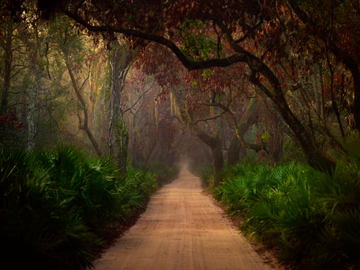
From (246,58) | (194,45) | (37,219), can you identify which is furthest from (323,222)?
(194,45)

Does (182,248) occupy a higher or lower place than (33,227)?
lower

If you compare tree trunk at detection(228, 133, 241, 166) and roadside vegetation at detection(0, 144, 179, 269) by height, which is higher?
tree trunk at detection(228, 133, 241, 166)

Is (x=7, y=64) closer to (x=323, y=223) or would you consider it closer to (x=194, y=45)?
(x=194, y=45)

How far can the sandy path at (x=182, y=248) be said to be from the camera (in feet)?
22.1

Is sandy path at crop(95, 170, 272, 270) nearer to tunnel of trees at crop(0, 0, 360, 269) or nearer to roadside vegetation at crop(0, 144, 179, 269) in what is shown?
roadside vegetation at crop(0, 144, 179, 269)

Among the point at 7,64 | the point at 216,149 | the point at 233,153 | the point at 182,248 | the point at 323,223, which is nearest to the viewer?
the point at 323,223

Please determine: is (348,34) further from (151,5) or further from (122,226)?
(122,226)

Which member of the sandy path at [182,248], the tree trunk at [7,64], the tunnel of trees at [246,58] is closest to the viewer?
the sandy path at [182,248]

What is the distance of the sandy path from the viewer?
6.72 meters

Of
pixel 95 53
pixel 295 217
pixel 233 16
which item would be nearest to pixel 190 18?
pixel 233 16

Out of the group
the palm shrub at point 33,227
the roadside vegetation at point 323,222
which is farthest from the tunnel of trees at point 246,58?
the palm shrub at point 33,227

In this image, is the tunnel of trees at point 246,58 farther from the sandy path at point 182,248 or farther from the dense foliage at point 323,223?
the sandy path at point 182,248

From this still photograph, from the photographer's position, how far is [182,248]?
8.17 meters

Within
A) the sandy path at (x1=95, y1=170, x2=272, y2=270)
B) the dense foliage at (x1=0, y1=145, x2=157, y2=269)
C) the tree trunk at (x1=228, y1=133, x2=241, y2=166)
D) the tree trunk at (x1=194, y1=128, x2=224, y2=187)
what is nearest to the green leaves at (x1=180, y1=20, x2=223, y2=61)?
the sandy path at (x1=95, y1=170, x2=272, y2=270)
